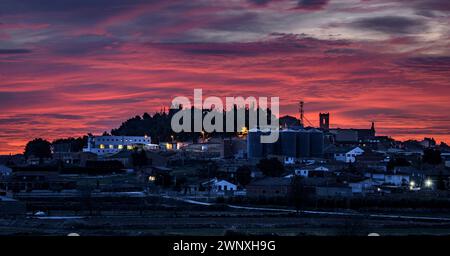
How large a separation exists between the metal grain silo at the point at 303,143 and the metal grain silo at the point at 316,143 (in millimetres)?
614

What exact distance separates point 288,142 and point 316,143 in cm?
363

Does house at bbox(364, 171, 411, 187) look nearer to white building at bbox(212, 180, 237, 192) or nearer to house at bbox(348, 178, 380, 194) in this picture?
house at bbox(348, 178, 380, 194)

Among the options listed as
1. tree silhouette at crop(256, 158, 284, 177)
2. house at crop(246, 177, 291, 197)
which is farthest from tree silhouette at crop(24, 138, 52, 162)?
house at crop(246, 177, 291, 197)

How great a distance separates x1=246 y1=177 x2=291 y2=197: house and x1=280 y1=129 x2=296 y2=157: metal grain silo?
1297 inches

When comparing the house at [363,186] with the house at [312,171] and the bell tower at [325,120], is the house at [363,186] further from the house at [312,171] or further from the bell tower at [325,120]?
the bell tower at [325,120]

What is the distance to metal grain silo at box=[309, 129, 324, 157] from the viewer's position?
88188mm

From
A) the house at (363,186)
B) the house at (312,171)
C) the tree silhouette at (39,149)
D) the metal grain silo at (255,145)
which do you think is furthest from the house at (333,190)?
the tree silhouette at (39,149)

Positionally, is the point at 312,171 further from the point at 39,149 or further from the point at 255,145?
the point at 39,149

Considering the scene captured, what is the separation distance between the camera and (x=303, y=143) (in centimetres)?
8750

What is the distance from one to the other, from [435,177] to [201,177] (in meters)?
17.0

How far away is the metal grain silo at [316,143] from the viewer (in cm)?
8819
